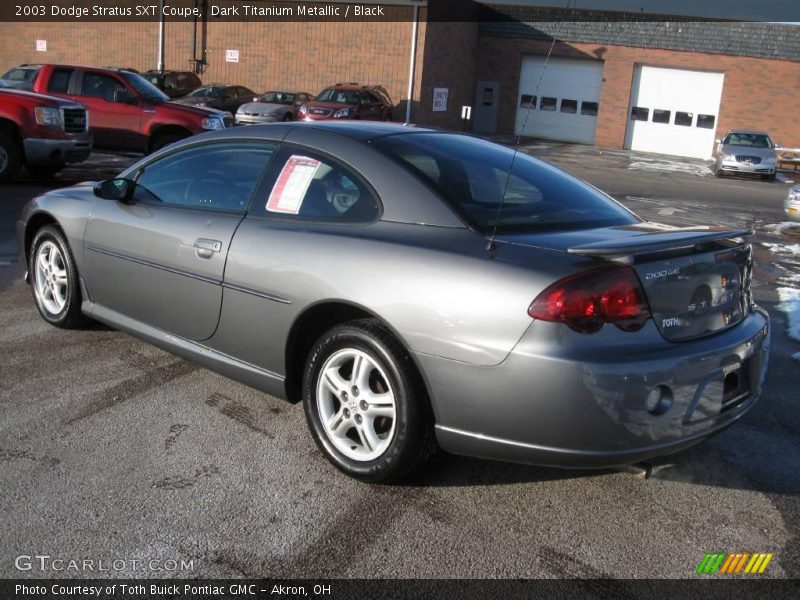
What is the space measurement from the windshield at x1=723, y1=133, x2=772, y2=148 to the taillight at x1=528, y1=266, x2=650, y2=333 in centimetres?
2569

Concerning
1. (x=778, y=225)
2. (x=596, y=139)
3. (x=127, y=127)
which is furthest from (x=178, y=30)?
(x=778, y=225)

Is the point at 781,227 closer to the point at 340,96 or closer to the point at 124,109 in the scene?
the point at 124,109

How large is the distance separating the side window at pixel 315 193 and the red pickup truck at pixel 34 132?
932cm

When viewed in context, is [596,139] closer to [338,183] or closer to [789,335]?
[789,335]

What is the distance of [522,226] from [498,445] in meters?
0.98

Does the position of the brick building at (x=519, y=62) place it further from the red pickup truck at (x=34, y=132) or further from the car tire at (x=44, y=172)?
the red pickup truck at (x=34, y=132)

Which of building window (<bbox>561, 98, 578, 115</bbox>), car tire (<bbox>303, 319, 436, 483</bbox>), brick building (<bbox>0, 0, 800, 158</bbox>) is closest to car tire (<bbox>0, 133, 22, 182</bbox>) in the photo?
car tire (<bbox>303, 319, 436, 483</bbox>)

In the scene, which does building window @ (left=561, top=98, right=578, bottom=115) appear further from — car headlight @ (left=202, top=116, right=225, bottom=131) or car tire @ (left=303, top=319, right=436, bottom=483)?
car tire @ (left=303, top=319, right=436, bottom=483)

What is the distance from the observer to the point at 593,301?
3000 millimetres

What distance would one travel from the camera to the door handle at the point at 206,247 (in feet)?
13.4

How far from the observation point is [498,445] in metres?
3.16

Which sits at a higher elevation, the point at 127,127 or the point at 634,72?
the point at 634,72

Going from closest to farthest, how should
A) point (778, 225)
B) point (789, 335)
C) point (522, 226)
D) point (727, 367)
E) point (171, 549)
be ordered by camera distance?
point (171, 549) → point (727, 367) → point (522, 226) → point (789, 335) → point (778, 225)

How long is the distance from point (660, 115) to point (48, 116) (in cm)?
2983
